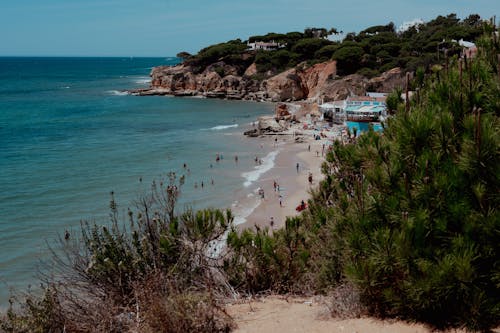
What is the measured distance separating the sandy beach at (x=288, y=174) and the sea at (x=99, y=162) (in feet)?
2.41

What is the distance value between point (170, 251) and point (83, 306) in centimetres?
138

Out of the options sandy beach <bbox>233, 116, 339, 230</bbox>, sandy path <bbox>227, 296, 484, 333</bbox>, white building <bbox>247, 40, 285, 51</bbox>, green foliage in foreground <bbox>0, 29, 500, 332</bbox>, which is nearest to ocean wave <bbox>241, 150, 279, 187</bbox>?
sandy beach <bbox>233, 116, 339, 230</bbox>

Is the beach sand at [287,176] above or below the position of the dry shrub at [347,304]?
below

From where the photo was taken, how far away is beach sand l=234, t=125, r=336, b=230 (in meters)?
20.3

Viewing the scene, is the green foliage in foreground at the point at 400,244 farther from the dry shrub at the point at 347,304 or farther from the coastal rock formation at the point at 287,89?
the coastal rock formation at the point at 287,89

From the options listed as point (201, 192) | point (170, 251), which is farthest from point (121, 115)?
point (170, 251)

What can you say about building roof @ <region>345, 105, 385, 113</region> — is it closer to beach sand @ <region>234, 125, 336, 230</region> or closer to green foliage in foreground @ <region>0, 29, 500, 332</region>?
beach sand @ <region>234, 125, 336, 230</region>

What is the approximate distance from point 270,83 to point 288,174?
39.5 meters

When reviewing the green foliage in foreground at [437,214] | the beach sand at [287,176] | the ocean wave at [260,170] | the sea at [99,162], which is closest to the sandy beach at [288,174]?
the beach sand at [287,176]

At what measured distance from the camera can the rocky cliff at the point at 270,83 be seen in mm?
53000

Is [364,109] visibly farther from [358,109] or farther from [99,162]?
[99,162]

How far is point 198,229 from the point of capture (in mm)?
6664

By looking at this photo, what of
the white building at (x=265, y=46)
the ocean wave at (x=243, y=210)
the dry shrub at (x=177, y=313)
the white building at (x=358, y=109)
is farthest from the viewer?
the white building at (x=265, y=46)

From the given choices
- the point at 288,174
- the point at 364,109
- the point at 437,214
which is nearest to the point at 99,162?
the point at 288,174
